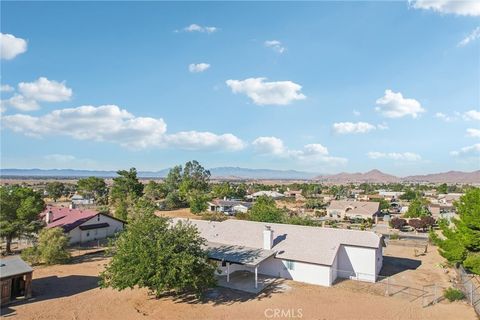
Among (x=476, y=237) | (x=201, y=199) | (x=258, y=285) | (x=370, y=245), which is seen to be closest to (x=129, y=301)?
(x=258, y=285)

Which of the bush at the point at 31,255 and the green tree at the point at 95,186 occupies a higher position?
the green tree at the point at 95,186

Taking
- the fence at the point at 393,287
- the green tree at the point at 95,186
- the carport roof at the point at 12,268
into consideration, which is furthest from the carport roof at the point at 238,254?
the green tree at the point at 95,186

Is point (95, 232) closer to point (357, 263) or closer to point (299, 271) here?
point (299, 271)

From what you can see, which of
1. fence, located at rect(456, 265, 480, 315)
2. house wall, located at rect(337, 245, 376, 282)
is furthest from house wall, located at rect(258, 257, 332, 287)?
fence, located at rect(456, 265, 480, 315)

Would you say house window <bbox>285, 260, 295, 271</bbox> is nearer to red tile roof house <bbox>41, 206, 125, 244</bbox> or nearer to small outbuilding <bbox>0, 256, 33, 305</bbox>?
small outbuilding <bbox>0, 256, 33, 305</bbox>

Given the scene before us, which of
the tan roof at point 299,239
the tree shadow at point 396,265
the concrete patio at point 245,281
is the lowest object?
the tree shadow at point 396,265

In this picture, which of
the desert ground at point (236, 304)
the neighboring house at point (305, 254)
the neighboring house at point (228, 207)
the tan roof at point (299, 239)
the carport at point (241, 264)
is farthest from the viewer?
the neighboring house at point (228, 207)

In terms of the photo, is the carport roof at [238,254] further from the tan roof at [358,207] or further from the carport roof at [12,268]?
the tan roof at [358,207]
